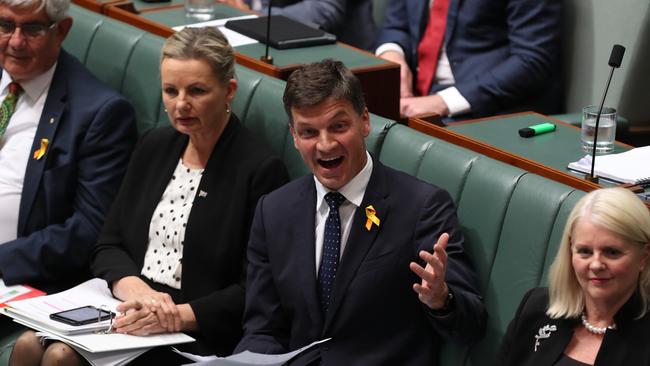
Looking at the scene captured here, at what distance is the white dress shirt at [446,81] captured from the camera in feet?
13.2

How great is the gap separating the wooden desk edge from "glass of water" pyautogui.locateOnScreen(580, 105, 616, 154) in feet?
0.65

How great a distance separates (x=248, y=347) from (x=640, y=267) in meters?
0.94

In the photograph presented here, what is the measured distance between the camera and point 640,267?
7.63 feet

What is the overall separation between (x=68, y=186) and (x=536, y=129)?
4.31 feet

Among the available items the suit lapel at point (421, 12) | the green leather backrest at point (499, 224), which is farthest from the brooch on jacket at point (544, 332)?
the suit lapel at point (421, 12)

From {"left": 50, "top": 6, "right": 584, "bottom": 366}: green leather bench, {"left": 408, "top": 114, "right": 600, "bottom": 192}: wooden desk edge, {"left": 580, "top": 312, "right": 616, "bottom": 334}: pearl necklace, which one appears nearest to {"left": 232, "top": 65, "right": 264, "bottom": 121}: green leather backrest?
{"left": 50, "top": 6, "right": 584, "bottom": 366}: green leather bench

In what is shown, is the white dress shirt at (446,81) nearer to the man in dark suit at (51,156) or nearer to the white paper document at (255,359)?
the man in dark suit at (51,156)

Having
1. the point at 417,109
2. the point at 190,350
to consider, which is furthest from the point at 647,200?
the point at 417,109

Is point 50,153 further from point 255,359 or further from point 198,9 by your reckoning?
point 255,359

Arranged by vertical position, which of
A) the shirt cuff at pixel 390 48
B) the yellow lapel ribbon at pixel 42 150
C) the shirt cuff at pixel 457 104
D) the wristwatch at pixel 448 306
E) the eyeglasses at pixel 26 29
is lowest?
the yellow lapel ribbon at pixel 42 150

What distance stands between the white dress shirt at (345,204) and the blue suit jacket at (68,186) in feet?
2.91

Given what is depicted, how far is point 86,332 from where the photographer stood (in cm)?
296

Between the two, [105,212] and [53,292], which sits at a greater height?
[105,212]

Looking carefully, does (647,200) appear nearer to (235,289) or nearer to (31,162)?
(235,289)
